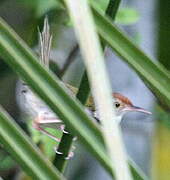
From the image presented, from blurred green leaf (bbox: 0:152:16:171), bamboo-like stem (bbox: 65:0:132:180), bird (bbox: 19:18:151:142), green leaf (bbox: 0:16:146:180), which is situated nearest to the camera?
bamboo-like stem (bbox: 65:0:132:180)

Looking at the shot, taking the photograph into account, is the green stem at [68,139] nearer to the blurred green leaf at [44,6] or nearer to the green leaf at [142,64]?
the green leaf at [142,64]

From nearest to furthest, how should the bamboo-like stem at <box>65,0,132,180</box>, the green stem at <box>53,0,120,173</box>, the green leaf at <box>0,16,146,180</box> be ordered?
the bamboo-like stem at <box>65,0,132,180</box>
the green leaf at <box>0,16,146,180</box>
the green stem at <box>53,0,120,173</box>

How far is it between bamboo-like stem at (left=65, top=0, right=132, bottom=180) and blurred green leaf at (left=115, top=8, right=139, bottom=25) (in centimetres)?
108

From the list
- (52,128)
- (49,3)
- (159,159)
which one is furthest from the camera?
(159,159)

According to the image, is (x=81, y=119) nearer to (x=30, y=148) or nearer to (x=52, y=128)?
(x=30, y=148)

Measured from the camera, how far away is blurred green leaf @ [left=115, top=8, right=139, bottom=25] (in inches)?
57.3

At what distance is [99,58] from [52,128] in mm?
897

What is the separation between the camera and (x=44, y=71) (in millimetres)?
618

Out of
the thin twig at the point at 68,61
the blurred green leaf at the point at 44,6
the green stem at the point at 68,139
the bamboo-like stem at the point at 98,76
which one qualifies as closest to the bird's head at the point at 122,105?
the thin twig at the point at 68,61

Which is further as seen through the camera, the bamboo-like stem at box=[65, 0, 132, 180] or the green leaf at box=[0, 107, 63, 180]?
the green leaf at box=[0, 107, 63, 180]

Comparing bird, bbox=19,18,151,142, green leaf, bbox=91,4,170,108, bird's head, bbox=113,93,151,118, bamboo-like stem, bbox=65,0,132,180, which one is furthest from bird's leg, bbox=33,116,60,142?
bamboo-like stem, bbox=65,0,132,180

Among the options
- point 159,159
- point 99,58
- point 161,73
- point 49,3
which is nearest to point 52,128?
point 49,3

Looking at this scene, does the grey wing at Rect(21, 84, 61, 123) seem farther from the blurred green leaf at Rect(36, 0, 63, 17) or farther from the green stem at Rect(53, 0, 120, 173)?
the green stem at Rect(53, 0, 120, 173)

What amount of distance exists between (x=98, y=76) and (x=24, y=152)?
28 centimetres
